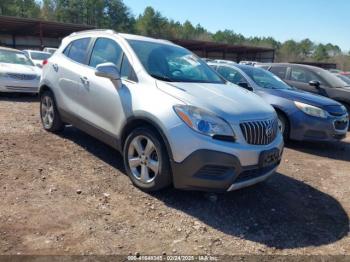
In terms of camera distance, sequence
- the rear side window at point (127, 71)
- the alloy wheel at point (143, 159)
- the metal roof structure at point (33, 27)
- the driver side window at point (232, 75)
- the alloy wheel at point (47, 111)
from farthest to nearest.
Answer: the metal roof structure at point (33, 27) → the driver side window at point (232, 75) → the alloy wheel at point (47, 111) → the rear side window at point (127, 71) → the alloy wheel at point (143, 159)

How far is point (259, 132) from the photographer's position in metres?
3.94

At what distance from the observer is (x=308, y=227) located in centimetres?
378

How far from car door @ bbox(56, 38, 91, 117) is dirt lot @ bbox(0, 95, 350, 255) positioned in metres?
0.72

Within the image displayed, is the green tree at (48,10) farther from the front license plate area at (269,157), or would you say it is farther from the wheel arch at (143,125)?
the front license plate area at (269,157)

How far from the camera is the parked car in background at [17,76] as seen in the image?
9844mm

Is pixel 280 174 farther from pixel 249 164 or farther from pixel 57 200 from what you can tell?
pixel 57 200

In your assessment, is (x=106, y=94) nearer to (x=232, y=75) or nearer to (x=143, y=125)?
(x=143, y=125)

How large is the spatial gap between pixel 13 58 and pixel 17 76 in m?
1.54

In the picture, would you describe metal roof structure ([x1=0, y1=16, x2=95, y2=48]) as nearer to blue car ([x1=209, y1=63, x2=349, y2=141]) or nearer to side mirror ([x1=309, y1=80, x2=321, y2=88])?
side mirror ([x1=309, y1=80, x2=321, y2=88])

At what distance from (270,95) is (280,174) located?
2491 millimetres

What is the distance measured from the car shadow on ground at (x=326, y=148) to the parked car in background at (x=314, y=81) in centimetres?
207

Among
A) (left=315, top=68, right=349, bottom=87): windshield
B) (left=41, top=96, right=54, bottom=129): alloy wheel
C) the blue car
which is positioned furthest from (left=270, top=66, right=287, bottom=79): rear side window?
(left=41, top=96, right=54, bottom=129): alloy wheel

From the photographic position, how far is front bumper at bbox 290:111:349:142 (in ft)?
22.5

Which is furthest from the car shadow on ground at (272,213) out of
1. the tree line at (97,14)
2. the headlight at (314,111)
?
the tree line at (97,14)
